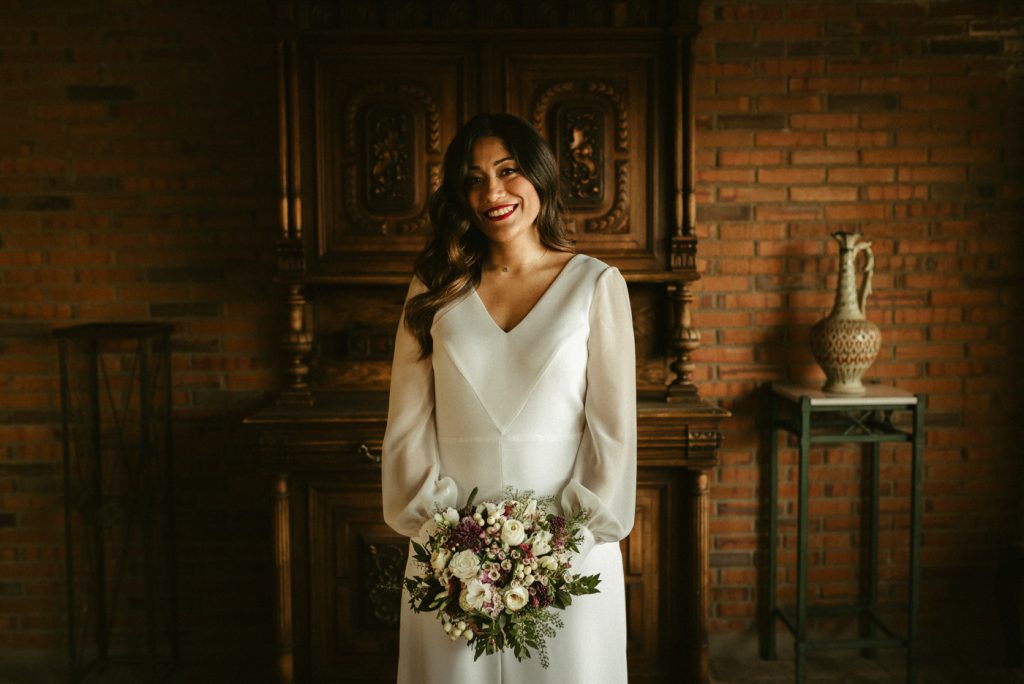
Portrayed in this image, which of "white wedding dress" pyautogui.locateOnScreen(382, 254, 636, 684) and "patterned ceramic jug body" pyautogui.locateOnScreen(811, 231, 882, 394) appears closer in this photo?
"white wedding dress" pyautogui.locateOnScreen(382, 254, 636, 684)

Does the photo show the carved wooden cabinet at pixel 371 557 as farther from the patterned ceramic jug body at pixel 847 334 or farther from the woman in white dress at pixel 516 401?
the woman in white dress at pixel 516 401

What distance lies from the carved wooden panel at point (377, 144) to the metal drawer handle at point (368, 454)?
2.21ft

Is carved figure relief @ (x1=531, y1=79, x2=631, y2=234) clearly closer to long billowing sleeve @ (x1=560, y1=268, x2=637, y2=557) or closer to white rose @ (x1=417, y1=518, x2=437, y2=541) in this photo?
long billowing sleeve @ (x1=560, y1=268, x2=637, y2=557)

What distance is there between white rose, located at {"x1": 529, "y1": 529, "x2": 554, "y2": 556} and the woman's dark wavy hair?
0.52m

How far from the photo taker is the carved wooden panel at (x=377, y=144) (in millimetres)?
2979

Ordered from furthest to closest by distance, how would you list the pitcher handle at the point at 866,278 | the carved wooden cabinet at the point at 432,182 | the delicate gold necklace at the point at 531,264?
the pitcher handle at the point at 866,278 < the carved wooden cabinet at the point at 432,182 < the delicate gold necklace at the point at 531,264

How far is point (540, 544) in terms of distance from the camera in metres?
1.53

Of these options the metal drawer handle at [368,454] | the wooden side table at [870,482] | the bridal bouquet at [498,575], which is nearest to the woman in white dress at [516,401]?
the bridal bouquet at [498,575]

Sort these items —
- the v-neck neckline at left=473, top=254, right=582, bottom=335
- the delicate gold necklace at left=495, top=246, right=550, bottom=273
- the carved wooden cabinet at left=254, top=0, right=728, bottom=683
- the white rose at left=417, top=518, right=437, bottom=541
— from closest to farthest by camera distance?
1. the white rose at left=417, top=518, right=437, bottom=541
2. the v-neck neckline at left=473, top=254, right=582, bottom=335
3. the delicate gold necklace at left=495, top=246, right=550, bottom=273
4. the carved wooden cabinet at left=254, top=0, right=728, bottom=683

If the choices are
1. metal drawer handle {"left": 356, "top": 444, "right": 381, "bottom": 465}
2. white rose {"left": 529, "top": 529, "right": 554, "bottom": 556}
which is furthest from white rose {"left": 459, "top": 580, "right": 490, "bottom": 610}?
metal drawer handle {"left": 356, "top": 444, "right": 381, "bottom": 465}

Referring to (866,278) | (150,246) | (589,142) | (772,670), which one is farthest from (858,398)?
(150,246)

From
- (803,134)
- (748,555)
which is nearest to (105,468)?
(748,555)

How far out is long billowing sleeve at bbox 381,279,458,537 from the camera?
1.74 metres

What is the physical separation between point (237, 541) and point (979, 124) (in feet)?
11.9
